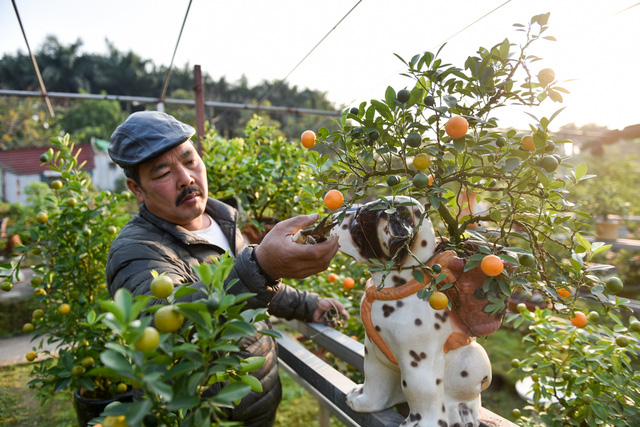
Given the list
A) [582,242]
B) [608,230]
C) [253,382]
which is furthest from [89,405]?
[608,230]

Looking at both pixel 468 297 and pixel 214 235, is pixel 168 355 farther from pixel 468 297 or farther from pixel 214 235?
pixel 214 235

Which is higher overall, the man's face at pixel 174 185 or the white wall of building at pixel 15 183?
the man's face at pixel 174 185

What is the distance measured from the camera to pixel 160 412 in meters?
0.64

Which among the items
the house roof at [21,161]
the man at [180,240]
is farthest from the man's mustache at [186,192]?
the house roof at [21,161]

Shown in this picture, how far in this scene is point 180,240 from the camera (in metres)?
1.50

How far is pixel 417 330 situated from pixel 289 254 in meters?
0.39

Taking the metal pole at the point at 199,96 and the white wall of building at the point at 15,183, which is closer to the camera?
the metal pole at the point at 199,96

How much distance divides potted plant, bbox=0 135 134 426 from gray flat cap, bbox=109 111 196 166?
0.91 metres

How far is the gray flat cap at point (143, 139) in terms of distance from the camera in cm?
135

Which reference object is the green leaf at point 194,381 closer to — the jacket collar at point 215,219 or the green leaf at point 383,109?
the green leaf at point 383,109

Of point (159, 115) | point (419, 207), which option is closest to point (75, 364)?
point (159, 115)

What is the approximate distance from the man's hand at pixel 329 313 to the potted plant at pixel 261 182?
50 cm

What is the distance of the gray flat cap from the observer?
1351mm

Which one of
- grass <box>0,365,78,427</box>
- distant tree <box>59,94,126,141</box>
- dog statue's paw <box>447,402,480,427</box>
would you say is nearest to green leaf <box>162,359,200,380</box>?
dog statue's paw <box>447,402,480,427</box>
